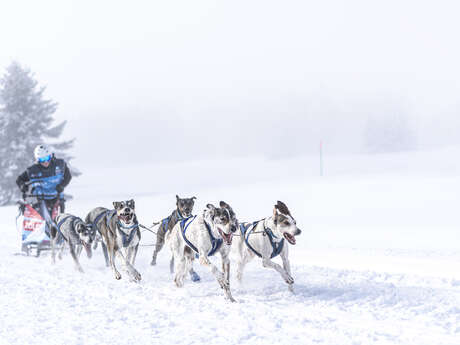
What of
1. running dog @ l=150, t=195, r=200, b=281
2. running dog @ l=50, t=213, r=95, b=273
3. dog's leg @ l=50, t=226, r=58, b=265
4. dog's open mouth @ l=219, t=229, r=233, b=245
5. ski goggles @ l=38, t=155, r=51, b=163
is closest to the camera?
dog's open mouth @ l=219, t=229, r=233, b=245

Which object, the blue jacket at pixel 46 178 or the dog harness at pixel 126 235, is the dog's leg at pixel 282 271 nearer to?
the dog harness at pixel 126 235

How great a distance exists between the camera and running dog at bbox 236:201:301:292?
5.80 meters

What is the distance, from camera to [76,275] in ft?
24.7

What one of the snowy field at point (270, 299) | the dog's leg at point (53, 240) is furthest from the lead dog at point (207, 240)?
the dog's leg at point (53, 240)

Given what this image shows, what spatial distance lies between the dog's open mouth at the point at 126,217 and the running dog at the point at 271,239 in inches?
61.8

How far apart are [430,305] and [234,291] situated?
2421 millimetres

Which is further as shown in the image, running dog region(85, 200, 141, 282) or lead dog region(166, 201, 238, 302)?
running dog region(85, 200, 141, 282)

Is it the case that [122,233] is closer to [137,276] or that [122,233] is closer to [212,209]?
[137,276]

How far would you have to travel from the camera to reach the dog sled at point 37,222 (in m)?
9.60

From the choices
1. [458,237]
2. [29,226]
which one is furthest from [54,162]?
[458,237]

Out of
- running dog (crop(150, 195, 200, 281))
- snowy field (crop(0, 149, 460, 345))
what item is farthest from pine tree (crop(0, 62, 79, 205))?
running dog (crop(150, 195, 200, 281))

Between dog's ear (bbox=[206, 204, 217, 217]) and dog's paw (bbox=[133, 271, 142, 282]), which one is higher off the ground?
dog's ear (bbox=[206, 204, 217, 217])

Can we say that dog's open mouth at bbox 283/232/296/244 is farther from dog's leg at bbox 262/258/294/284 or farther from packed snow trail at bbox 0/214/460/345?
packed snow trail at bbox 0/214/460/345

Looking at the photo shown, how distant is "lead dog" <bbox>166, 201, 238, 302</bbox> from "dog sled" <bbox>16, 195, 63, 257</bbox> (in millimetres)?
3891
